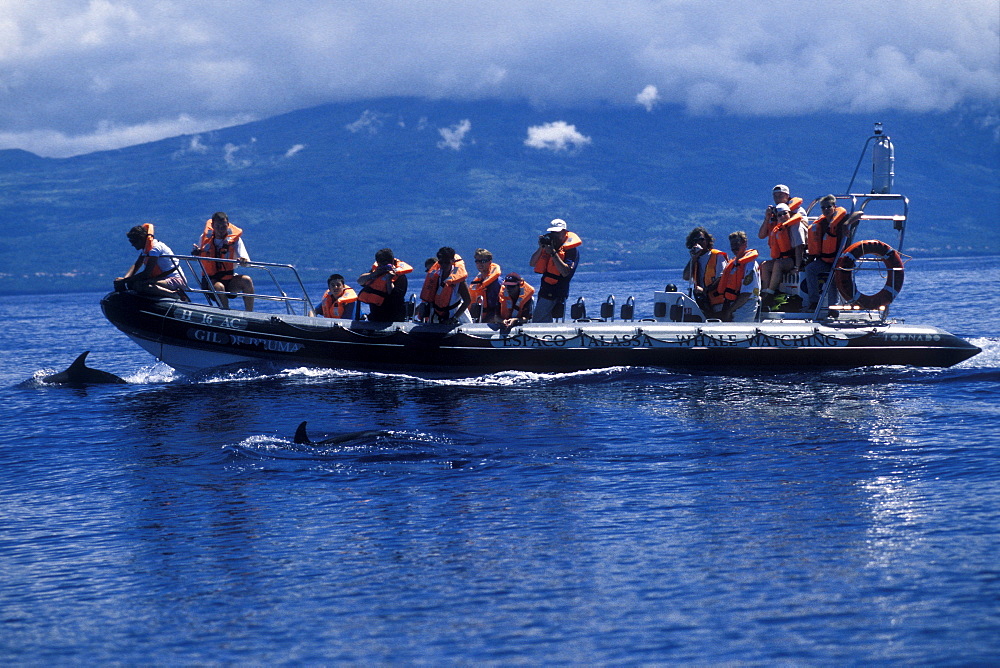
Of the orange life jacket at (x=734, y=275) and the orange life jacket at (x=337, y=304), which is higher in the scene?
the orange life jacket at (x=734, y=275)

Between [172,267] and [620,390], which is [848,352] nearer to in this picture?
[620,390]

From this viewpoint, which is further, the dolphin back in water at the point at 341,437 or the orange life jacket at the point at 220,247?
the orange life jacket at the point at 220,247

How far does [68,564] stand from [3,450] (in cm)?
599

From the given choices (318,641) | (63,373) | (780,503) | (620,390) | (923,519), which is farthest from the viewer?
(63,373)

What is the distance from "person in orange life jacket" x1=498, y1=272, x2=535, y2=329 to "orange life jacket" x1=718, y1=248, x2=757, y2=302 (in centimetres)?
312

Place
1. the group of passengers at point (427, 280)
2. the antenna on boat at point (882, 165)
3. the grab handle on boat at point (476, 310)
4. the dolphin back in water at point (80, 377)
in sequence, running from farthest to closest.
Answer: the dolphin back in water at point (80, 377)
the grab handle on boat at point (476, 310)
the antenna on boat at point (882, 165)
the group of passengers at point (427, 280)

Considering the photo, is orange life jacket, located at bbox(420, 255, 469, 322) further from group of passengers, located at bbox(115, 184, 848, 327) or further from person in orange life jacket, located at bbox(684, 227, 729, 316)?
person in orange life jacket, located at bbox(684, 227, 729, 316)

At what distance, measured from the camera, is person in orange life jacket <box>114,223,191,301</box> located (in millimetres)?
19188

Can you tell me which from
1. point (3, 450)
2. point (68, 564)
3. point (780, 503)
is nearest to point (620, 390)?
point (780, 503)

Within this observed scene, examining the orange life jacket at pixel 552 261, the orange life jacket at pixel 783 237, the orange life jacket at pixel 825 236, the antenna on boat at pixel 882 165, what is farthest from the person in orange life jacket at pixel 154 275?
the antenna on boat at pixel 882 165

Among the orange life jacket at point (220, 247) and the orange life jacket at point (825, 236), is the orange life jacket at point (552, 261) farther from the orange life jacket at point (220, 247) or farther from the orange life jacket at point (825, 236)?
the orange life jacket at point (220, 247)

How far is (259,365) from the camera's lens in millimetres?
19625

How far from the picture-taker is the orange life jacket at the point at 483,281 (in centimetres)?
1938

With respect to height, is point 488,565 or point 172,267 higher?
point 172,267
